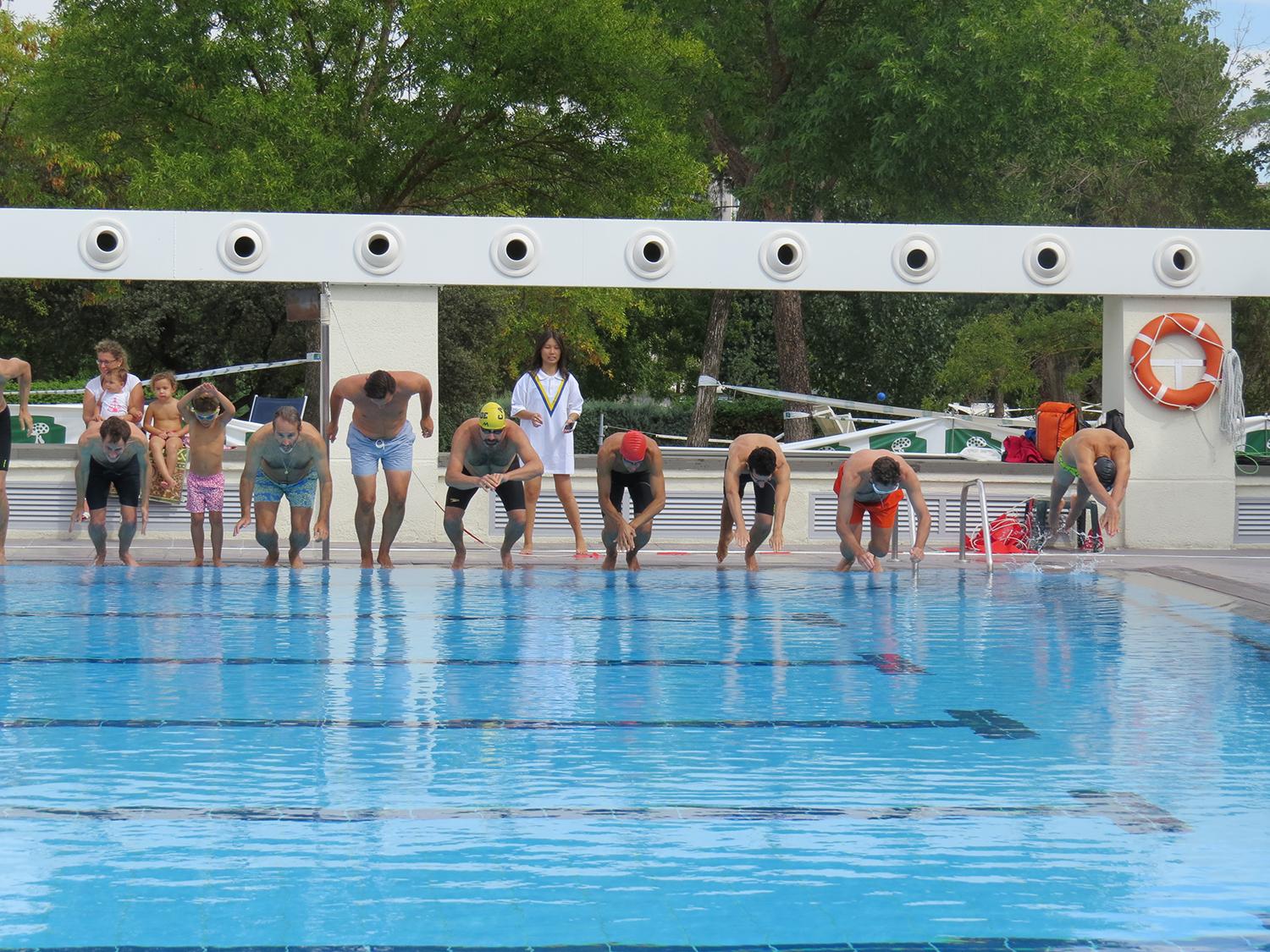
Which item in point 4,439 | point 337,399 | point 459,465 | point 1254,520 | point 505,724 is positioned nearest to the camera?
point 505,724

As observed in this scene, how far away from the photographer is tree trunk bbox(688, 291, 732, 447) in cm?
2584

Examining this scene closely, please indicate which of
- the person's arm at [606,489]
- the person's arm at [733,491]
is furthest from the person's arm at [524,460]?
the person's arm at [733,491]

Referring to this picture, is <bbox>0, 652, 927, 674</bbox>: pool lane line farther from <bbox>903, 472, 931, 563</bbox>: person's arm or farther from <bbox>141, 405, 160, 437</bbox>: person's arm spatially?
<bbox>141, 405, 160, 437</bbox>: person's arm

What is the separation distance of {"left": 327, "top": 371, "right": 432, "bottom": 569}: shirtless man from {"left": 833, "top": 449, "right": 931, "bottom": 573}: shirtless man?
3191 millimetres

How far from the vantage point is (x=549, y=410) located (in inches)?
492

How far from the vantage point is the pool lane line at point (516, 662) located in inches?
291

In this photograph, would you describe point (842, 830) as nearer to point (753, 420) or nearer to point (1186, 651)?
point (1186, 651)

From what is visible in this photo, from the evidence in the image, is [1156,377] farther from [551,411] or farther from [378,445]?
[378,445]

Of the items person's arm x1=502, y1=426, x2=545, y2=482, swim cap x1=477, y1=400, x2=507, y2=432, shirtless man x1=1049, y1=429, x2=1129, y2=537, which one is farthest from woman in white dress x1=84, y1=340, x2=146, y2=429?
shirtless man x1=1049, y1=429, x2=1129, y2=537

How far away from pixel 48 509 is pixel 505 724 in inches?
338

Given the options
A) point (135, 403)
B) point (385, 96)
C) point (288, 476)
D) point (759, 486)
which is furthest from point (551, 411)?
point (385, 96)

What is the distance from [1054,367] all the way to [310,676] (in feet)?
97.9

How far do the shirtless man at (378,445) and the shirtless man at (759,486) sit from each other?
2.37m

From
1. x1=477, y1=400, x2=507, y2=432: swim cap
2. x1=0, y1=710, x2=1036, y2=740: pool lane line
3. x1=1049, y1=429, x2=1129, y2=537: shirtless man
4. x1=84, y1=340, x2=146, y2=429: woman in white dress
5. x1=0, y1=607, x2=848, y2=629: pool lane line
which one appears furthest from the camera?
x1=84, y1=340, x2=146, y2=429: woman in white dress
